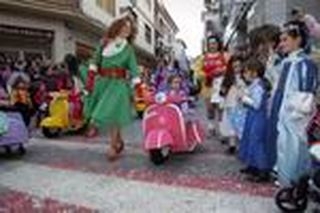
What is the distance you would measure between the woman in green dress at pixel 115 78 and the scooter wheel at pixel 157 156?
71 cm

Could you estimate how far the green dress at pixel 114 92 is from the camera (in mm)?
10359

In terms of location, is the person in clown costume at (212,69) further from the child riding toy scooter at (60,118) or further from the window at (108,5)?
the window at (108,5)

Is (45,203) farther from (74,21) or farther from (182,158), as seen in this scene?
(74,21)

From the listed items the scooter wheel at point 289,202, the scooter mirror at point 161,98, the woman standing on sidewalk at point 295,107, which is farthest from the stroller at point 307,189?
the scooter mirror at point 161,98

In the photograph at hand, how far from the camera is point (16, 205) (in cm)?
739

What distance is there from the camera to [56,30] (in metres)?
28.1

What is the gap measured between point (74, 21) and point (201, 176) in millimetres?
20865

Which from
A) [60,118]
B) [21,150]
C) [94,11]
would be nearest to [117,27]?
[21,150]

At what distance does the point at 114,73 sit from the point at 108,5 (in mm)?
28577

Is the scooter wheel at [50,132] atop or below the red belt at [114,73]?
below

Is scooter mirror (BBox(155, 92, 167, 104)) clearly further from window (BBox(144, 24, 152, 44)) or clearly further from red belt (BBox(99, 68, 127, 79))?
window (BBox(144, 24, 152, 44))

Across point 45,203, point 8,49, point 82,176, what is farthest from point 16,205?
point 8,49

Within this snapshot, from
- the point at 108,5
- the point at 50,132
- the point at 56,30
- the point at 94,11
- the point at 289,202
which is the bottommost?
the point at 289,202

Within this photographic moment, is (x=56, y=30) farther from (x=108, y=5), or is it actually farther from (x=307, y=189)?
(x=307, y=189)
